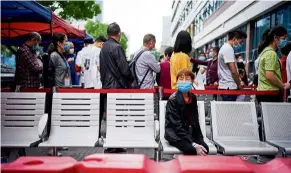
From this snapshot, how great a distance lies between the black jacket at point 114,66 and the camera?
5.74 m

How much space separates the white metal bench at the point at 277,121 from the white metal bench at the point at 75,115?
8.17 ft

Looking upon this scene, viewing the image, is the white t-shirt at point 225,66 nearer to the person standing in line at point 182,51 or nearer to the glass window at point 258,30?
the person standing in line at point 182,51

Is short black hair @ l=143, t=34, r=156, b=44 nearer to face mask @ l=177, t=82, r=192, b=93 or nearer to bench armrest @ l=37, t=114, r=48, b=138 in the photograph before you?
face mask @ l=177, t=82, r=192, b=93

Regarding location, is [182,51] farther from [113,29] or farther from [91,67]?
[91,67]

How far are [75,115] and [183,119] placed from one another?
163 cm

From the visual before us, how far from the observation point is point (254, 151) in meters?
4.84

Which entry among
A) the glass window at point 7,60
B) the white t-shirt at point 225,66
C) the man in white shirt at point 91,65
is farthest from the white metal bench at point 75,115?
the glass window at point 7,60

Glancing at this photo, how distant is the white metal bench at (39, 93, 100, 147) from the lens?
538 cm

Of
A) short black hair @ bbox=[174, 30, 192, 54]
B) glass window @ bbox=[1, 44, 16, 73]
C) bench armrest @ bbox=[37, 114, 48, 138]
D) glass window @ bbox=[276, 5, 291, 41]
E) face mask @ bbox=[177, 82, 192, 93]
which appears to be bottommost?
bench armrest @ bbox=[37, 114, 48, 138]

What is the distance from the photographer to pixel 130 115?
5.45 meters

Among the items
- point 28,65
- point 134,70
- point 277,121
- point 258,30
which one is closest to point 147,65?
point 134,70

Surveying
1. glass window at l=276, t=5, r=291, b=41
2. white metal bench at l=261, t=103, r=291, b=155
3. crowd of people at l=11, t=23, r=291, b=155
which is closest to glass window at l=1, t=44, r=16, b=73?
crowd of people at l=11, t=23, r=291, b=155

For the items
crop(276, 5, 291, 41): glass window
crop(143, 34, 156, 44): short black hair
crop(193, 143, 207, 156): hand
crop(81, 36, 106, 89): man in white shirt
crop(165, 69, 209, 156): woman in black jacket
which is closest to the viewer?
crop(193, 143, 207, 156): hand

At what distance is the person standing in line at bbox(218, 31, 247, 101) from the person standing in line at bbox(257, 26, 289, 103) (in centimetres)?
46
